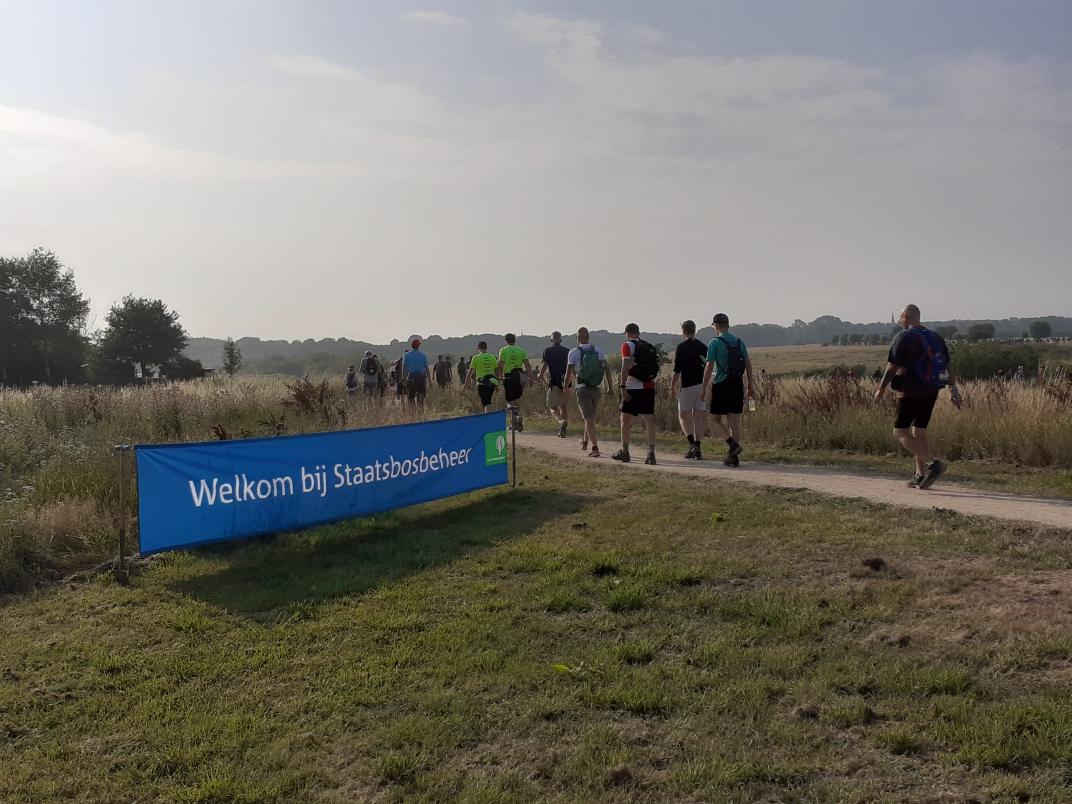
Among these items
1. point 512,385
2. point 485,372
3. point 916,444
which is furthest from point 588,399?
point 916,444

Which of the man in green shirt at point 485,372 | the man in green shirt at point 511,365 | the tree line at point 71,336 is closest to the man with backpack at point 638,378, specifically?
the man in green shirt at point 511,365

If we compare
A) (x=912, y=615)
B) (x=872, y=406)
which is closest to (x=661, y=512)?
(x=912, y=615)

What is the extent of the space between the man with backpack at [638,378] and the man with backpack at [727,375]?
763mm

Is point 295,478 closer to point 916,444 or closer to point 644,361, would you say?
point 644,361

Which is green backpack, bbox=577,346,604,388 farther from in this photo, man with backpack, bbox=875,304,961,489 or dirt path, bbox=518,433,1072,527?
man with backpack, bbox=875,304,961,489

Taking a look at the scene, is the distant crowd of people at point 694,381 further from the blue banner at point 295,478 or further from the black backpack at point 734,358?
the blue banner at point 295,478

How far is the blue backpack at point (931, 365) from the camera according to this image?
29.4ft

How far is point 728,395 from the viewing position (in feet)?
36.9

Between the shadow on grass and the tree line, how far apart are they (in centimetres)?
4811

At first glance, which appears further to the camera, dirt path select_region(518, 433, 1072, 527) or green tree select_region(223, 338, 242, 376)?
green tree select_region(223, 338, 242, 376)

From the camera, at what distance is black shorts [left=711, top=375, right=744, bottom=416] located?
1122cm

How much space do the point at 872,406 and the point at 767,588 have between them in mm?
9066

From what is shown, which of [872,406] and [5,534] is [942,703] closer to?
[5,534]

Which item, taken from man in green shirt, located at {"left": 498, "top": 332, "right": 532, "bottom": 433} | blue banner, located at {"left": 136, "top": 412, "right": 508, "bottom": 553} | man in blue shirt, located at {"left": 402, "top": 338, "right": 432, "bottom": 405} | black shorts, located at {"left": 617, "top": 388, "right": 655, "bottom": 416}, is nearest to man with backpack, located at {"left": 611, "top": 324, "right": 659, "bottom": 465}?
→ black shorts, located at {"left": 617, "top": 388, "right": 655, "bottom": 416}
